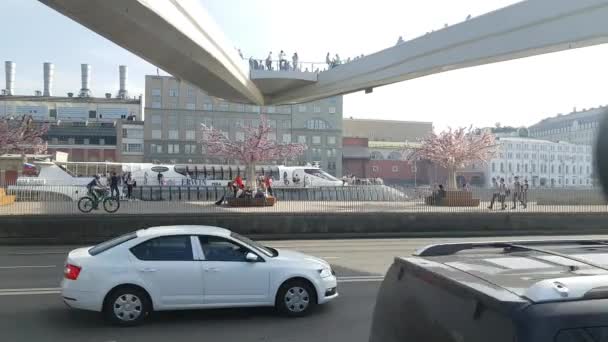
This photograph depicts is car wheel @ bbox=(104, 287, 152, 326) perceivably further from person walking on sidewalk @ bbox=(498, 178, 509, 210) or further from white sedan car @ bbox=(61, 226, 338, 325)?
person walking on sidewalk @ bbox=(498, 178, 509, 210)

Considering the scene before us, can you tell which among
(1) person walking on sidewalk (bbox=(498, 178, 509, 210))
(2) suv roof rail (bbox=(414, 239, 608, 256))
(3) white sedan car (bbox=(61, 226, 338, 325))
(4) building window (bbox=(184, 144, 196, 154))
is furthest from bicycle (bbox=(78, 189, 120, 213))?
(4) building window (bbox=(184, 144, 196, 154))

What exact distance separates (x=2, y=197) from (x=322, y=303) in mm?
19369

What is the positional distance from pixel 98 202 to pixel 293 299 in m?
18.3

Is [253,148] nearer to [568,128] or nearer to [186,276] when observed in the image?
[186,276]

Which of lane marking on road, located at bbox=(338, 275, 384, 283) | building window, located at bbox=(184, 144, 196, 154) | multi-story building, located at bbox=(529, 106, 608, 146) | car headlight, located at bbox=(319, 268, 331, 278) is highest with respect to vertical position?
multi-story building, located at bbox=(529, 106, 608, 146)

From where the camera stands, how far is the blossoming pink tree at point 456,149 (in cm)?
3900

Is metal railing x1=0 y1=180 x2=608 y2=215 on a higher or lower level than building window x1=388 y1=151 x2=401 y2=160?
lower

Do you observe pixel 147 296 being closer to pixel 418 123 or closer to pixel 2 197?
pixel 2 197

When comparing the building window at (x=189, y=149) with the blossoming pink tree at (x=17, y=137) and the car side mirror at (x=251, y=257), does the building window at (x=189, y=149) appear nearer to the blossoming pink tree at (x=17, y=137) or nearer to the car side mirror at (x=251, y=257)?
the blossoming pink tree at (x=17, y=137)

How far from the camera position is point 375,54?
92.7 ft

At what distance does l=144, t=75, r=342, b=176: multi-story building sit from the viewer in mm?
102188

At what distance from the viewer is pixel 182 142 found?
10294 cm

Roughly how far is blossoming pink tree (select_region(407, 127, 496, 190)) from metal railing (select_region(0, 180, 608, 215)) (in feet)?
19.6

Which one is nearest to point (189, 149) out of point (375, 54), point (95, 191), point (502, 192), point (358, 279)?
point (375, 54)
